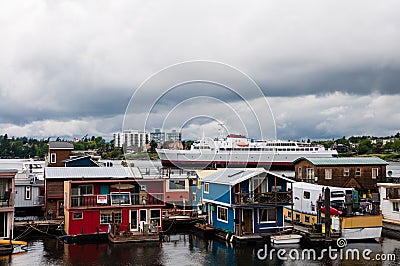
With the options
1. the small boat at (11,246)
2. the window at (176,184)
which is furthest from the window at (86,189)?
the window at (176,184)

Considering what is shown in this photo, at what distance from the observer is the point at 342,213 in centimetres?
2909

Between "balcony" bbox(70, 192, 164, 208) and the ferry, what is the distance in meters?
9.27

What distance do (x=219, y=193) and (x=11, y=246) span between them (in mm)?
12957

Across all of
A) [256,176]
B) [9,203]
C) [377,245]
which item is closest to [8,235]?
[9,203]

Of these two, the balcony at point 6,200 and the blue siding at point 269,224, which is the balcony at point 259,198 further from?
the balcony at point 6,200

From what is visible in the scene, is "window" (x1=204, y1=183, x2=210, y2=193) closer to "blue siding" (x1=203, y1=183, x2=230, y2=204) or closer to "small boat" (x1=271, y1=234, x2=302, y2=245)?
"blue siding" (x1=203, y1=183, x2=230, y2=204)

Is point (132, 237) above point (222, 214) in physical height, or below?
below

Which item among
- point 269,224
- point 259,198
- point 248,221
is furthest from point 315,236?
point 248,221

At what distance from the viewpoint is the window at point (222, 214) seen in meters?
30.4

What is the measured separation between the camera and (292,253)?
2606cm

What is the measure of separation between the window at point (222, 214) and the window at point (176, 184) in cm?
919

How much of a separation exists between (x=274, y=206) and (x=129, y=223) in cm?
917

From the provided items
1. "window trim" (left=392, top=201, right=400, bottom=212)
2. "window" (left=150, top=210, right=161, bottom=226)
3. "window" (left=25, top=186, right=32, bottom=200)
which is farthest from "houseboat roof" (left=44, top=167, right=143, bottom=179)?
"window trim" (left=392, top=201, right=400, bottom=212)

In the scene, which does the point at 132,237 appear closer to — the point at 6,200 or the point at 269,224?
the point at 6,200
